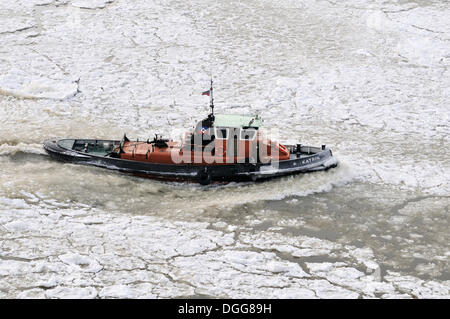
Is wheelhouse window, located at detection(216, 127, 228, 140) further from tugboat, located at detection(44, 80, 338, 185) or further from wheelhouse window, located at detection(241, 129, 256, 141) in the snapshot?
wheelhouse window, located at detection(241, 129, 256, 141)

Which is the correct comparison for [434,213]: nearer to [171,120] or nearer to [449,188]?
[449,188]

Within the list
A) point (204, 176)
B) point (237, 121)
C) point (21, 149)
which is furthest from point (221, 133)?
point (21, 149)

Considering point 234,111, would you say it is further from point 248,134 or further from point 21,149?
point 21,149

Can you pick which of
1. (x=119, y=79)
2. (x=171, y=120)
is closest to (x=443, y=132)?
(x=171, y=120)

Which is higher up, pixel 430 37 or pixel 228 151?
pixel 430 37

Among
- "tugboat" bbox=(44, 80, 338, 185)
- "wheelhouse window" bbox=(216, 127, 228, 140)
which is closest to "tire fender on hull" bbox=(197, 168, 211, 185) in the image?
"tugboat" bbox=(44, 80, 338, 185)

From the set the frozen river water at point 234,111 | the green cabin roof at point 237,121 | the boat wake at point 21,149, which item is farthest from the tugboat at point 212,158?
the boat wake at point 21,149

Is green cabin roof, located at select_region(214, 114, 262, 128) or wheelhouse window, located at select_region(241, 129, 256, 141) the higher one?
green cabin roof, located at select_region(214, 114, 262, 128)

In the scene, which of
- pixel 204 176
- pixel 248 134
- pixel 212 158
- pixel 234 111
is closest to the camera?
pixel 204 176
